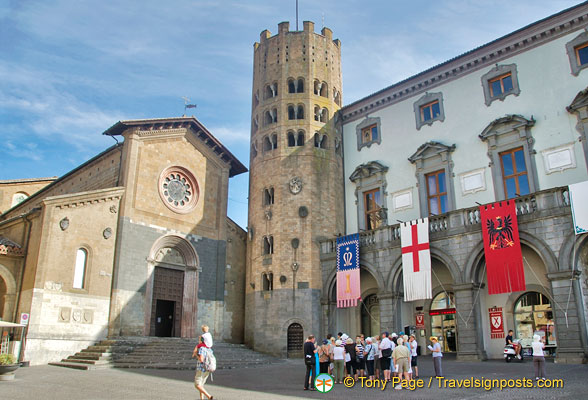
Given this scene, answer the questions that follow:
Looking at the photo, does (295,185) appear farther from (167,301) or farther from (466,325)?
(466,325)

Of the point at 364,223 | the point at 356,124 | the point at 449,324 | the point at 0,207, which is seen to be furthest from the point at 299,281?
the point at 0,207

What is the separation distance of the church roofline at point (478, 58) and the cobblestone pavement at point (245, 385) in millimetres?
14481

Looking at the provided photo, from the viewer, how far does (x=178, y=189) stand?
3008 cm

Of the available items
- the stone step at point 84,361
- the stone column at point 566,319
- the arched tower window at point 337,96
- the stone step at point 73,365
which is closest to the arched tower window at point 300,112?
the arched tower window at point 337,96

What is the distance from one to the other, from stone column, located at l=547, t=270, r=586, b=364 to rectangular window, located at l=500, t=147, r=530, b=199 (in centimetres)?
487

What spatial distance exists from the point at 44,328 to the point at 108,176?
979 centimetres

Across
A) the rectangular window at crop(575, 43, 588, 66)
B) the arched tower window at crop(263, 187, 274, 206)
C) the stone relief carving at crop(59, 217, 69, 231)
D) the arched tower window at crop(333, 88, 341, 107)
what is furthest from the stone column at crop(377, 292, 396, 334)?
the stone relief carving at crop(59, 217, 69, 231)

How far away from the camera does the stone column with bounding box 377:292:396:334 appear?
24328 mm

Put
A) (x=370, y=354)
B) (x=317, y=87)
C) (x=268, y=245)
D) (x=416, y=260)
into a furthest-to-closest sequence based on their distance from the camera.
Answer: (x=317, y=87), (x=268, y=245), (x=416, y=260), (x=370, y=354)

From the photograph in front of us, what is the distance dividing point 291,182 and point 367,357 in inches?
580

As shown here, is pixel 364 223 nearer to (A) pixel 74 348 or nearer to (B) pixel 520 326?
(B) pixel 520 326

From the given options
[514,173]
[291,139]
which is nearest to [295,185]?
[291,139]

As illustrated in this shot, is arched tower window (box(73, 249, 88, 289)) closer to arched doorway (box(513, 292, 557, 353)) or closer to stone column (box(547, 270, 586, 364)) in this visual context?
arched doorway (box(513, 292, 557, 353))

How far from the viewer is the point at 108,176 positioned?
29500 mm
